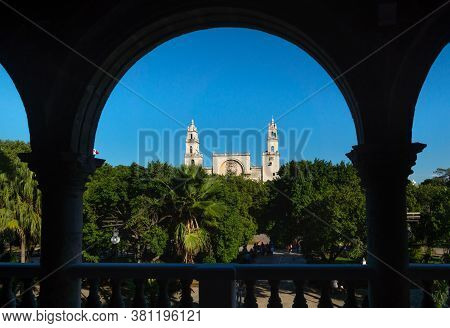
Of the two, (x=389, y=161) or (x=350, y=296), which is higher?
(x=389, y=161)

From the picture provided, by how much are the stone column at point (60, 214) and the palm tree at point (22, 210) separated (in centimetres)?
1364

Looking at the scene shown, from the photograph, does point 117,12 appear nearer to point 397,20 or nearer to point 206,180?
point 397,20

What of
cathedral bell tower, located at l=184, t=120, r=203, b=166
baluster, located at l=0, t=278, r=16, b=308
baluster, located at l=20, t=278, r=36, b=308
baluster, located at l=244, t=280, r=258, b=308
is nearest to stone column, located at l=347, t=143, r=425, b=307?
baluster, located at l=244, t=280, r=258, b=308

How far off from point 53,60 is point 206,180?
53.3ft

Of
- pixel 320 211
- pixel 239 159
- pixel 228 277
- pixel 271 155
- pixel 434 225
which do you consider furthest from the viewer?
pixel 271 155

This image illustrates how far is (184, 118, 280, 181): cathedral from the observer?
287 feet

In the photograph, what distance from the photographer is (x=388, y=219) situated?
3381 mm

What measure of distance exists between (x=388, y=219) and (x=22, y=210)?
16.2 metres

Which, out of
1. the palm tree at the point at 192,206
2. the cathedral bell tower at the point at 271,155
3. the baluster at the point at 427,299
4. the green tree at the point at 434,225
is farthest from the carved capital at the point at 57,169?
the cathedral bell tower at the point at 271,155

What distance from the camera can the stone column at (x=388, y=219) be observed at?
10.6 feet

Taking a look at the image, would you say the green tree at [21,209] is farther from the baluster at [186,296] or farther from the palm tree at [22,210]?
the baluster at [186,296]

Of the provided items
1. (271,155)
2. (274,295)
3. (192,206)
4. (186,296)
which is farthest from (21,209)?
(271,155)

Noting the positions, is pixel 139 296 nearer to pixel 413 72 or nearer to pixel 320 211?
pixel 413 72

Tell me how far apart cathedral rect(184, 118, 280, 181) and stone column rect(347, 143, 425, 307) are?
79418mm
